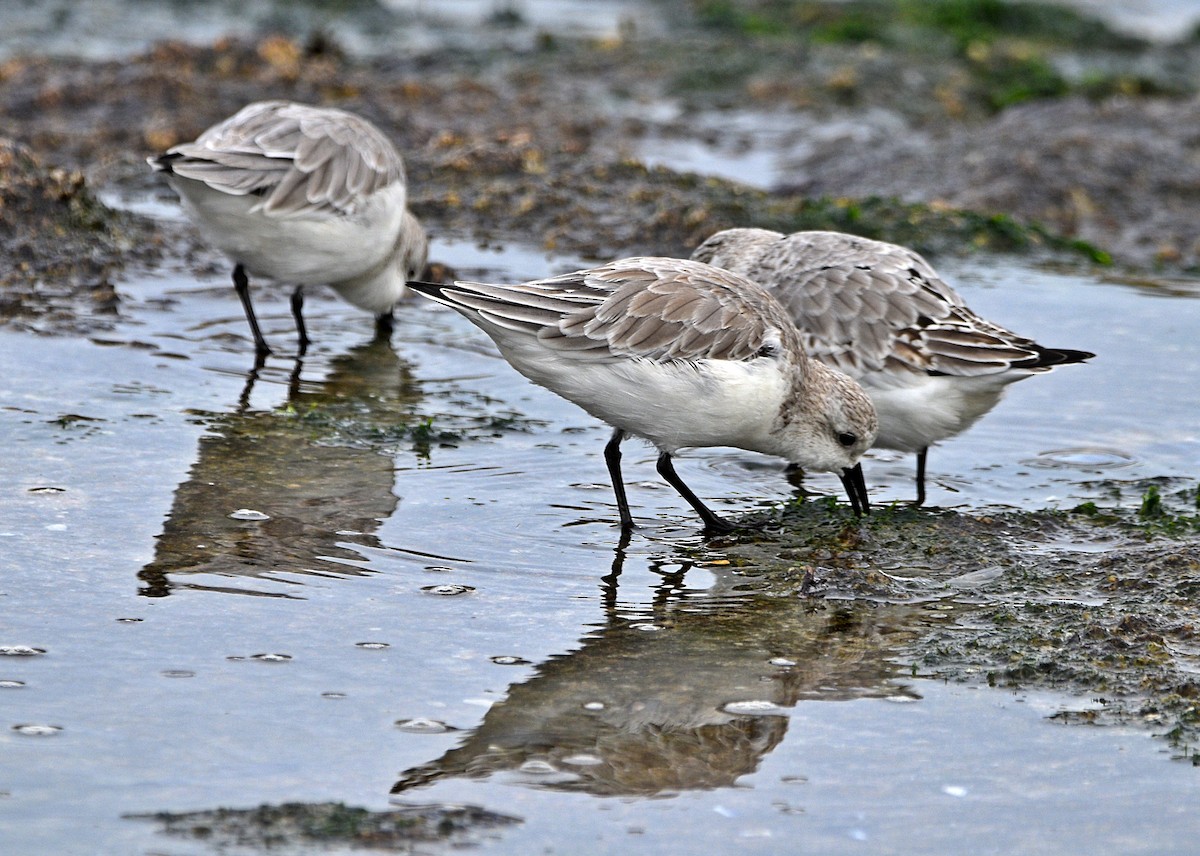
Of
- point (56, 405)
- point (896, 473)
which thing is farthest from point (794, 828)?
point (56, 405)

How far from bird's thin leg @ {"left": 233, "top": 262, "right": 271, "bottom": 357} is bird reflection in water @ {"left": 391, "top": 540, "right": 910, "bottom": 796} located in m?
3.61

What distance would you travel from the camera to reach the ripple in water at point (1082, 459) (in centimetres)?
750

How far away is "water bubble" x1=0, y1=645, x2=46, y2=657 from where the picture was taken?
4805 mm

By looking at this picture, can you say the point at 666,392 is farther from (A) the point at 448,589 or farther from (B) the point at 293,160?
(B) the point at 293,160

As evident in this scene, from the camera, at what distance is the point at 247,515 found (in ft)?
20.3

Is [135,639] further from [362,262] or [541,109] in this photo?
[541,109]

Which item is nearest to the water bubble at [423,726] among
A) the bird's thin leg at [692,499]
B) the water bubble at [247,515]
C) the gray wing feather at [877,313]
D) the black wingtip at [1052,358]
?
the water bubble at [247,515]

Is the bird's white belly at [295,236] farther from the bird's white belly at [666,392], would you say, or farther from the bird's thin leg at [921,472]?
the bird's thin leg at [921,472]

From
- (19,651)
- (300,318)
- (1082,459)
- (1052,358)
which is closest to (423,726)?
(19,651)

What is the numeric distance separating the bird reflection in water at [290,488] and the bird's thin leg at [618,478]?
975mm

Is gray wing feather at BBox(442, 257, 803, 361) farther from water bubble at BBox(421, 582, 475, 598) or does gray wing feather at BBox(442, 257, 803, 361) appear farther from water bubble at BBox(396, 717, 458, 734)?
water bubble at BBox(396, 717, 458, 734)

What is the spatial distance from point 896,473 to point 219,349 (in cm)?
396

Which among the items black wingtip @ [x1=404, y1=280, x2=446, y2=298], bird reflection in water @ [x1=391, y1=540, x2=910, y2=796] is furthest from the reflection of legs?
black wingtip @ [x1=404, y1=280, x2=446, y2=298]

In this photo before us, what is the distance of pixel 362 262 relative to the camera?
29.5ft
